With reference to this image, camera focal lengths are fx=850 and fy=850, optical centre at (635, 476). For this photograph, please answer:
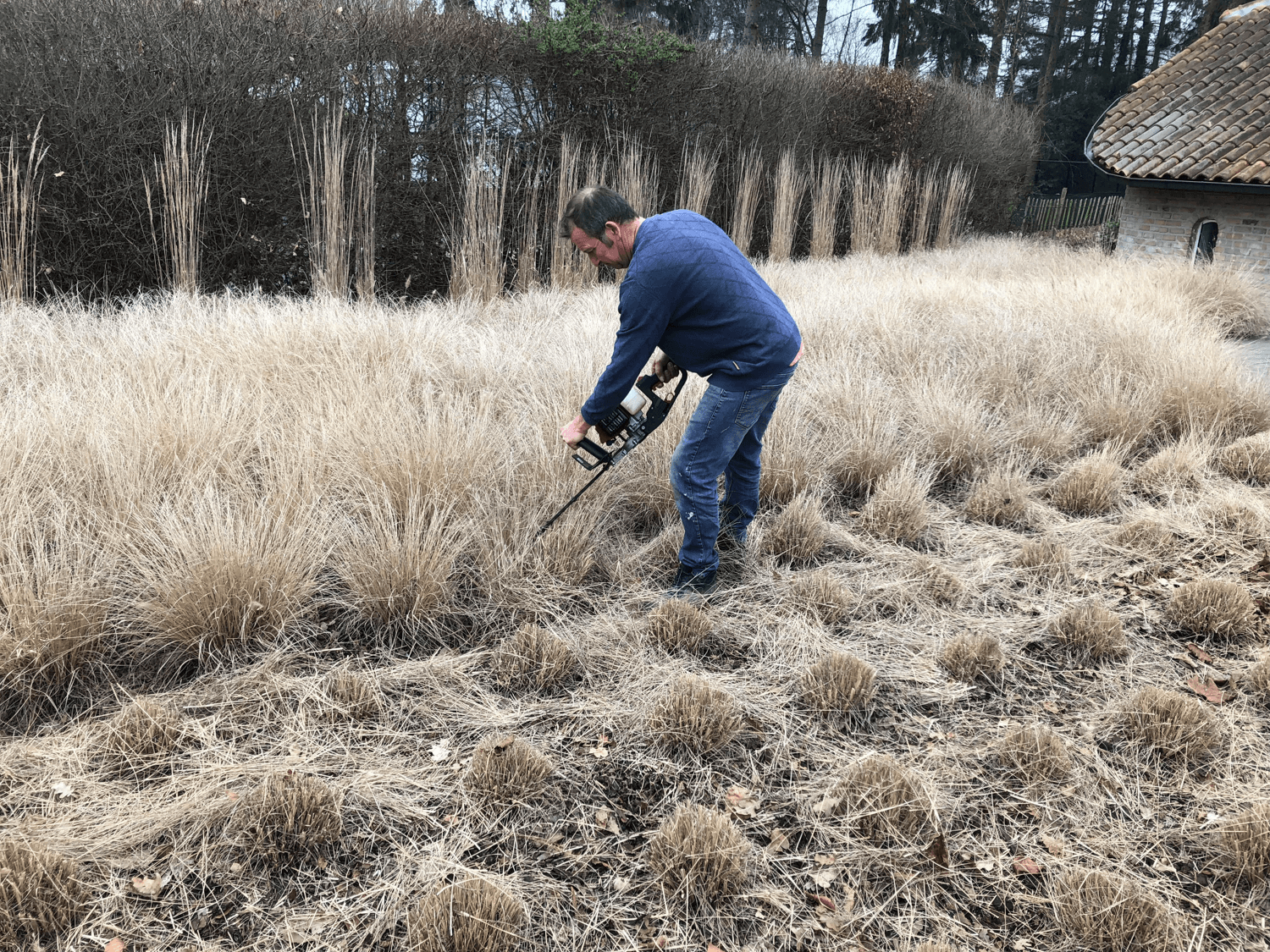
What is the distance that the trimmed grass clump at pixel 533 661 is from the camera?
290cm

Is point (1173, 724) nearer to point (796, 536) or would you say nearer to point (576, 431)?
point (796, 536)

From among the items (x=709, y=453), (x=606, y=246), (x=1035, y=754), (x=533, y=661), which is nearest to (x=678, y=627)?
(x=533, y=661)

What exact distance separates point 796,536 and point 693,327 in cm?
124

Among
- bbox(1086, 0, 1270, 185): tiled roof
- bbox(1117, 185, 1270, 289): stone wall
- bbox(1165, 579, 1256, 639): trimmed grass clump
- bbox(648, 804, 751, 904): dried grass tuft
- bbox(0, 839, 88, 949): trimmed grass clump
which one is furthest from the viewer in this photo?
bbox(1117, 185, 1270, 289): stone wall

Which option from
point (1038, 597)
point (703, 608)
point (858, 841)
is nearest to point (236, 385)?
point (703, 608)

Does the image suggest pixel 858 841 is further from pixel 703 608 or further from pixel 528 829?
pixel 703 608

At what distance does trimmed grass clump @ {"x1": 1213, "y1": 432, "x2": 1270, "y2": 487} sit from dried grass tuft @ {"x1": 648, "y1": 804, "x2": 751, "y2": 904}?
13.5ft

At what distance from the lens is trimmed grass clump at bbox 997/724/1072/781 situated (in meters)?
2.51

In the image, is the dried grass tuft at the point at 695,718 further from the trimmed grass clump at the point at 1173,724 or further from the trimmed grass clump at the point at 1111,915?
the trimmed grass clump at the point at 1173,724

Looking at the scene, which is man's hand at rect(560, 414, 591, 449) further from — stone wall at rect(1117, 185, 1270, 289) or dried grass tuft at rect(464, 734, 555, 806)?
stone wall at rect(1117, 185, 1270, 289)

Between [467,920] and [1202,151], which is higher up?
[1202,151]

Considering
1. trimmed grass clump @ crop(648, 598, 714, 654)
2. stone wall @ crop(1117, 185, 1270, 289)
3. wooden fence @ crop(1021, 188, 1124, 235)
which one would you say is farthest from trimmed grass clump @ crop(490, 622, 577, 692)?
wooden fence @ crop(1021, 188, 1124, 235)

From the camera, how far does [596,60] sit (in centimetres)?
913

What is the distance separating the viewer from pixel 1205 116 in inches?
485
